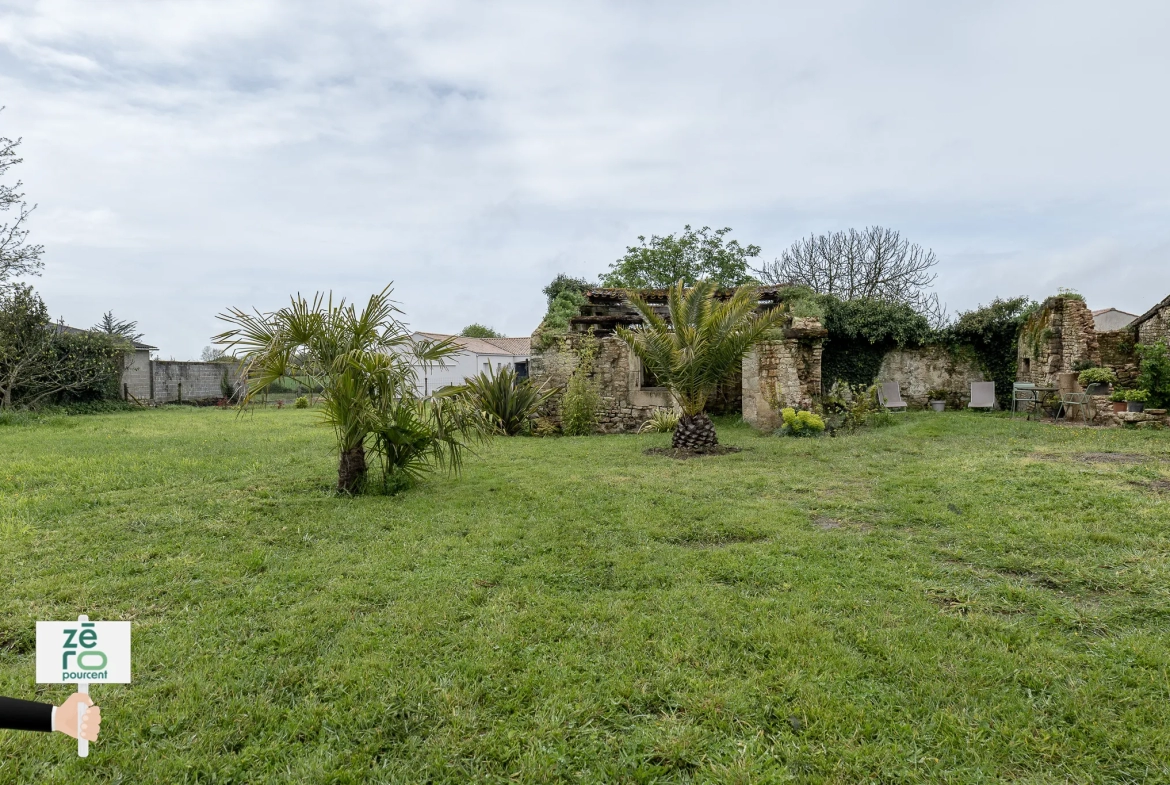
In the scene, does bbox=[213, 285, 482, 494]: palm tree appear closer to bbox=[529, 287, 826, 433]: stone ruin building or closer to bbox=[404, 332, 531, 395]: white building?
bbox=[529, 287, 826, 433]: stone ruin building

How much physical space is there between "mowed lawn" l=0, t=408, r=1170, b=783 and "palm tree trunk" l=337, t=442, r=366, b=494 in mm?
A: 179

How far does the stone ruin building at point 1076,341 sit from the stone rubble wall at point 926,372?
155cm

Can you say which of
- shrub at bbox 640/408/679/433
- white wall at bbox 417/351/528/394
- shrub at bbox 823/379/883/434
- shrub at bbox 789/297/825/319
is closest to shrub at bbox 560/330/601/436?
shrub at bbox 640/408/679/433

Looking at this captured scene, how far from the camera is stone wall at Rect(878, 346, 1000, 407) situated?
1500 centimetres

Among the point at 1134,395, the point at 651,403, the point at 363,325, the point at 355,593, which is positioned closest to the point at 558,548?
the point at 355,593

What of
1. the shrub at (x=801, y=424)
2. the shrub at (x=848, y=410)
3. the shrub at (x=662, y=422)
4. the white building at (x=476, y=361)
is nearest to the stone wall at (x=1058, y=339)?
the shrub at (x=848, y=410)

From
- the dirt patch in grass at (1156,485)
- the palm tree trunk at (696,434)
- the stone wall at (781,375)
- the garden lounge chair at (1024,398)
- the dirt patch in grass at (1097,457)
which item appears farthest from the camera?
the garden lounge chair at (1024,398)

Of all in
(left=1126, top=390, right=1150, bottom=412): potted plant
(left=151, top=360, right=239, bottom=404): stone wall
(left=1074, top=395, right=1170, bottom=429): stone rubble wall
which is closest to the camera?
(left=1074, top=395, right=1170, bottom=429): stone rubble wall

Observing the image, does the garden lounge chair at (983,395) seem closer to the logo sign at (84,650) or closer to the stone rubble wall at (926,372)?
the stone rubble wall at (926,372)

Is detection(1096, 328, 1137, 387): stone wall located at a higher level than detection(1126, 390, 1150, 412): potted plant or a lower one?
higher

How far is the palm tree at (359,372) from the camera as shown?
5.52 meters

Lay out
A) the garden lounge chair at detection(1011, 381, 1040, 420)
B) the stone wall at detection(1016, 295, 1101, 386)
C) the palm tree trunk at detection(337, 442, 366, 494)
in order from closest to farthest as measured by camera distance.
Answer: the palm tree trunk at detection(337, 442, 366, 494) < the stone wall at detection(1016, 295, 1101, 386) < the garden lounge chair at detection(1011, 381, 1040, 420)

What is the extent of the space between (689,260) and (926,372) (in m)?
13.5

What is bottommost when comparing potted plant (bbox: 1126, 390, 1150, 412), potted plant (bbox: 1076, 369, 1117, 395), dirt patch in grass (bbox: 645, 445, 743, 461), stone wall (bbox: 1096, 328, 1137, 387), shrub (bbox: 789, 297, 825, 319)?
dirt patch in grass (bbox: 645, 445, 743, 461)
